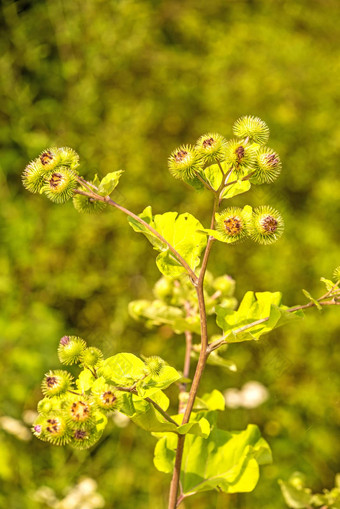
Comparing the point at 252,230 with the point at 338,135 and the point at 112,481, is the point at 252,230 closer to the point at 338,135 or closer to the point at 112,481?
the point at 112,481

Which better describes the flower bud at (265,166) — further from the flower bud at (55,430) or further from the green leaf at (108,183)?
the flower bud at (55,430)

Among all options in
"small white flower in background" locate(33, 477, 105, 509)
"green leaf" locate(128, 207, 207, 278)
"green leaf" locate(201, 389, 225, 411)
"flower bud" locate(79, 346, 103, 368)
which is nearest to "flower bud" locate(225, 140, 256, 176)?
"green leaf" locate(128, 207, 207, 278)

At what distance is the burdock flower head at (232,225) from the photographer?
80 cm

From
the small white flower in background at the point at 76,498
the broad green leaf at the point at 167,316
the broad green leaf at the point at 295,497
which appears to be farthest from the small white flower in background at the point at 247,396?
the broad green leaf at the point at 167,316

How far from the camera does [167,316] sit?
3.95 feet

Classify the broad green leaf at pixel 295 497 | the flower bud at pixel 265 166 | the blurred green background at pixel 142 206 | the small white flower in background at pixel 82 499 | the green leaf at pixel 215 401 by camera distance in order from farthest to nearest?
the blurred green background at pixel 142 206
the small white flower in background at pixel 82 499
the broad green leaf at pixel 295 497
the green leaf at pixel 215 401
the flower bud at pixel 265 166

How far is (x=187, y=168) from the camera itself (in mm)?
824

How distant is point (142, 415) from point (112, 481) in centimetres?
165

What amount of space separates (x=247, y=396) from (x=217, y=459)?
1433 mm

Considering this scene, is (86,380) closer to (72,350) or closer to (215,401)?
(72,350)

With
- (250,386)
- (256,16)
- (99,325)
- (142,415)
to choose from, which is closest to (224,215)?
(142,415)

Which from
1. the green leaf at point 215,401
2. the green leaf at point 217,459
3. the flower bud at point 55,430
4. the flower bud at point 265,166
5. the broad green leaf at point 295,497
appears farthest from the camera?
the broad green leaf at point 295,497

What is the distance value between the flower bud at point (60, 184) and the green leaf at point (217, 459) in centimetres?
43

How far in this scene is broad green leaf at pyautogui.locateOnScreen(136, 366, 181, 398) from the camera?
787 mm
